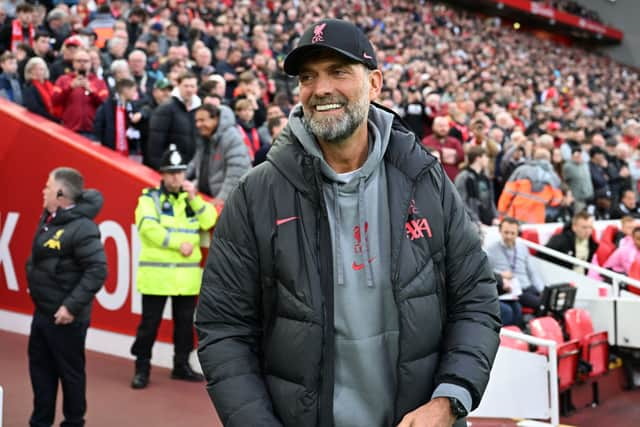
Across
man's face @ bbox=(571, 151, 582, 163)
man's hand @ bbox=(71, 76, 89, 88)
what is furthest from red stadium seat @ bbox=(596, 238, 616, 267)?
man's hand @ bbox=(71, 76, 89, 88)

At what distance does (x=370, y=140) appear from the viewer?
2.24 meters

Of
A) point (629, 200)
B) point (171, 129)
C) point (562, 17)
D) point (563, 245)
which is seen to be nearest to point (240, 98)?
point (171, 129)

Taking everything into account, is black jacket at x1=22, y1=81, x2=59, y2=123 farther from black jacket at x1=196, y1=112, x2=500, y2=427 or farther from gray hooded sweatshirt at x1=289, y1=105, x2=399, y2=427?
gray hooded sweatshirt at x1=289, y1=105, x2=399, y2=427

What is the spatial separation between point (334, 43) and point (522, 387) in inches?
173

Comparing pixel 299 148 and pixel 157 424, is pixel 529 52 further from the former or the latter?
pixel 299 148

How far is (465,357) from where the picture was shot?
2.06m

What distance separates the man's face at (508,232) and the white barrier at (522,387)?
2118mm

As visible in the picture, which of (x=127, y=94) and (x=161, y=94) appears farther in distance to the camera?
(x=161, y=94)

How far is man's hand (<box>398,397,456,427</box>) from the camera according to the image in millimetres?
1981

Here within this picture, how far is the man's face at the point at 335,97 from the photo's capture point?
211cm

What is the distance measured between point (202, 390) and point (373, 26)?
18.3 meters

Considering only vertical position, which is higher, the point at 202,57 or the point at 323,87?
the point at 202,57

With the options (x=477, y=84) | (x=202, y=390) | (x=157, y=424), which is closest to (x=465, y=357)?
(x=157, y=424)

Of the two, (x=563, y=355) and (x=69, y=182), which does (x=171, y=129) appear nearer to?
(x=69, y=182)
